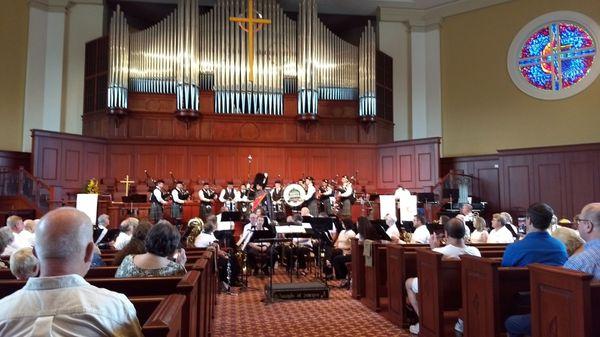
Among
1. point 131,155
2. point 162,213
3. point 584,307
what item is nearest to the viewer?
point 584,307

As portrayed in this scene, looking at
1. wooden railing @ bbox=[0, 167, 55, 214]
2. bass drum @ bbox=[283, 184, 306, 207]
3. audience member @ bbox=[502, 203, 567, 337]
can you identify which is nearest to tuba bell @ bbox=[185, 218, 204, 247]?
audience member @ bbox=[502, 203, 567, 337]

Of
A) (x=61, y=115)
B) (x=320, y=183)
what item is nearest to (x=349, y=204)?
(x=320, y=183)

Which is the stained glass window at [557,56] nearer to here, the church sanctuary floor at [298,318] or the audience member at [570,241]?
the church sanctuary floor at [298,318]

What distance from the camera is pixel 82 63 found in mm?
16922

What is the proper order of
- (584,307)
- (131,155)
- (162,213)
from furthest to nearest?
(131,155), (162,213), (584,307)

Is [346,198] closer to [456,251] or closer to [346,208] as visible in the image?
[346,208]

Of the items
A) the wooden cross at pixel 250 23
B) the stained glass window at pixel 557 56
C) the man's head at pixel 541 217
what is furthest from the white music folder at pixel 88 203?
the stained glass window at pixel 557 56

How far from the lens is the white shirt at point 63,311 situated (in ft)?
6.07

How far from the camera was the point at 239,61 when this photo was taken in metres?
17.2

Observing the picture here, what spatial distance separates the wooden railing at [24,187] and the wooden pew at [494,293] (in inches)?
467

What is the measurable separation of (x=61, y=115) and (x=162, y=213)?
229 inches

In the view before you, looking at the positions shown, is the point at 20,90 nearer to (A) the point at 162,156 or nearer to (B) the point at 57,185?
(B) the point at 57,185

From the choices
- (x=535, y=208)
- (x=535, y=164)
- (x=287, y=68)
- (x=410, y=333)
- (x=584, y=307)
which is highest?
(x=287, y=68)

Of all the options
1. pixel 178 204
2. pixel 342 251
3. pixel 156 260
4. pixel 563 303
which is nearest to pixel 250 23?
pixel 178 204
